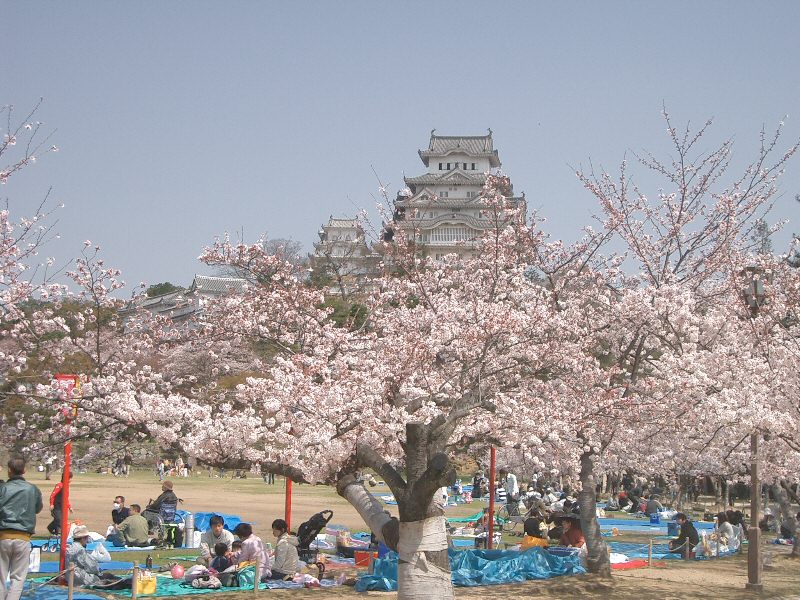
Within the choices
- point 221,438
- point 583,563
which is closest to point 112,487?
point 583,563

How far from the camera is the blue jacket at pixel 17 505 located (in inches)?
313

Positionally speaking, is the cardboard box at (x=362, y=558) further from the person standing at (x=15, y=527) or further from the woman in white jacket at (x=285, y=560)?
the person standing at (x=15, y=527)

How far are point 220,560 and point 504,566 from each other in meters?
4.34

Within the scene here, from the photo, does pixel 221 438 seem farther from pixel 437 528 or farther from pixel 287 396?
pixel 437 528

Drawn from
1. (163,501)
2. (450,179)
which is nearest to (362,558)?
(163,501)

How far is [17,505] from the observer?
26.2ft

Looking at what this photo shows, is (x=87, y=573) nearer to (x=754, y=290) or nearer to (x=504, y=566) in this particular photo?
(x=504, y=566)

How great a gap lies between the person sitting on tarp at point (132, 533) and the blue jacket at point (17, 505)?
7.65 meters

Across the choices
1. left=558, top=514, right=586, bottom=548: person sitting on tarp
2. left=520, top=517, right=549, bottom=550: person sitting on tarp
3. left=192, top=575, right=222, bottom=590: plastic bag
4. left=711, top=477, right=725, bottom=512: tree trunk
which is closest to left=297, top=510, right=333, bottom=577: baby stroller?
left=192, top=575, right=222, bottom=590: plastic bag

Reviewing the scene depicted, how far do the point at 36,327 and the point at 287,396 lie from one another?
476 centimetres

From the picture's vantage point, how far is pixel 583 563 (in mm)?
13820

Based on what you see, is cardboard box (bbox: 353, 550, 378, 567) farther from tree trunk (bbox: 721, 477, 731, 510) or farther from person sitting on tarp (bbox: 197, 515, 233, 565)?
tree trunk (bbox: 721, 477, 731, 510)

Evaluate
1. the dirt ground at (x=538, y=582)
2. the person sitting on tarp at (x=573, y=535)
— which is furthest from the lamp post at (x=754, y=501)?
the person sitting on tarp at (x=573, y=535)

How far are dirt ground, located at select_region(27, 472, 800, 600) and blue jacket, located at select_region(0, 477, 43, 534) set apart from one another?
380 cm
